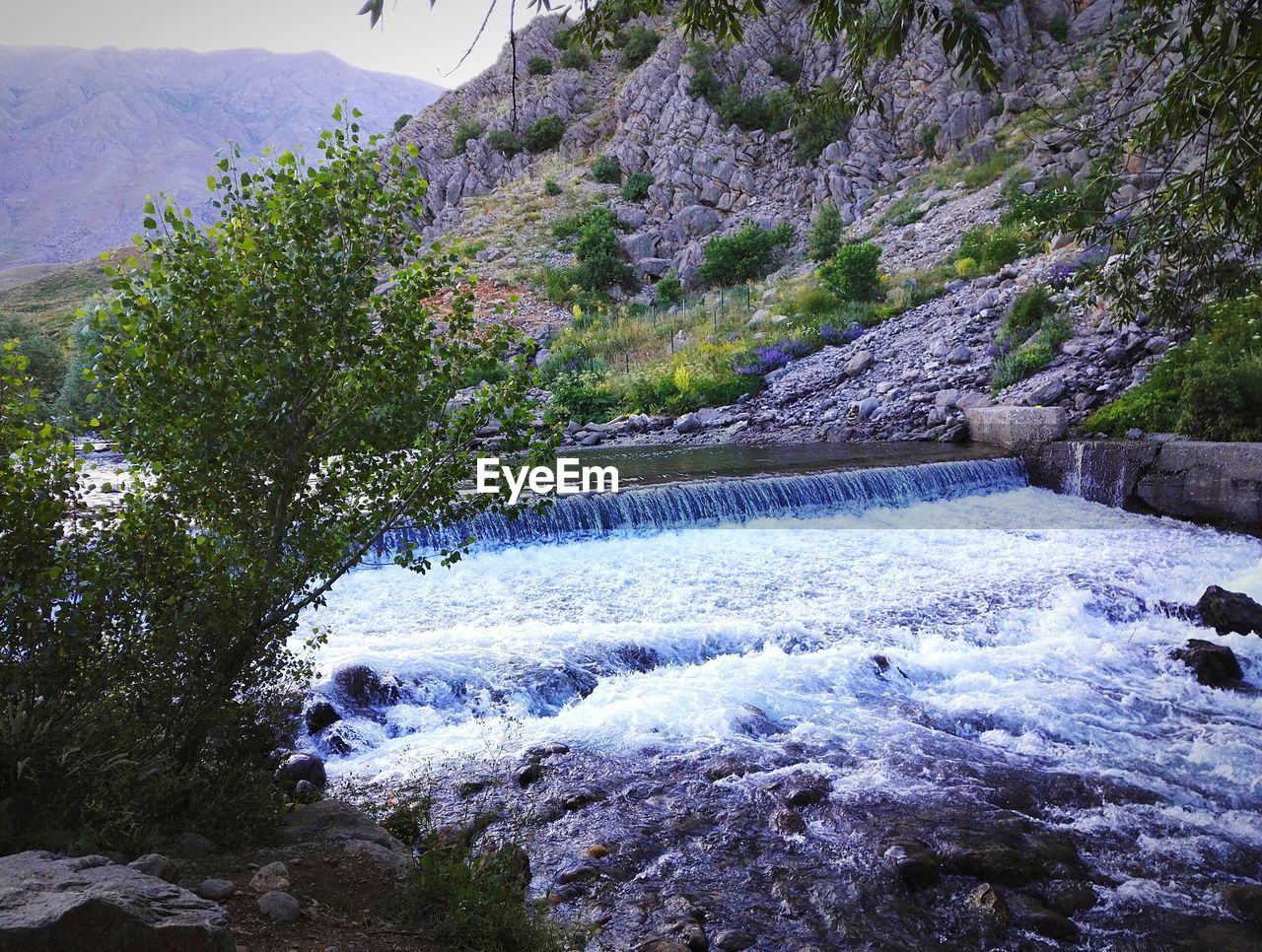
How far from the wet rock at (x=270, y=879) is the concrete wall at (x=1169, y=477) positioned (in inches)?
399

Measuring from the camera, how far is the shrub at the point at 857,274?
1931 cm

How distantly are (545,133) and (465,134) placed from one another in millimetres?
3892

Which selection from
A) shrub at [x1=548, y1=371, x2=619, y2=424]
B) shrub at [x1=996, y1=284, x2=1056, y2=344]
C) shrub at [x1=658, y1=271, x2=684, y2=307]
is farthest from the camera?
shrub at [x1=658, y1=271, x2=684, y2=307]

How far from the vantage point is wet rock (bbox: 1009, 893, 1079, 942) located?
10.4 ft

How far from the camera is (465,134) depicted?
35.8 metres

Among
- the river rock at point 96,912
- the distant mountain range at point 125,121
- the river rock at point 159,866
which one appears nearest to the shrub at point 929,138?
the river rock at point 159,866

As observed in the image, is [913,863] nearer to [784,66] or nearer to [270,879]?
[270,879]

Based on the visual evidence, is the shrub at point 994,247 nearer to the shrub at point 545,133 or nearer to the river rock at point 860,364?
the river rock at point 860,364

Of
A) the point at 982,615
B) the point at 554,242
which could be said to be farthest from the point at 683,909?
the point at 554,242

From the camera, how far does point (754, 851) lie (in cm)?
377

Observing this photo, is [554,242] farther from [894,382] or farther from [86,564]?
[86,564]

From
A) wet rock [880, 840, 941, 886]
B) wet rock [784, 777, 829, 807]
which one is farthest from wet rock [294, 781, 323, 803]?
wet rock [880, 840, 941, 886]

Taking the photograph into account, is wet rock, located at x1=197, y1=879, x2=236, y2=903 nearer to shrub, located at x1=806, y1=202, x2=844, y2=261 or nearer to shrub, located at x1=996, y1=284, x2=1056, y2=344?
shrub, located at x1=996, y1=284, x2=1056, y2=344

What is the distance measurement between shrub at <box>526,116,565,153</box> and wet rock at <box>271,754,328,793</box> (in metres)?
35.1
